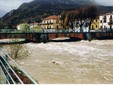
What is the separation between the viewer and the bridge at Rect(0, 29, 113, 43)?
200 ft

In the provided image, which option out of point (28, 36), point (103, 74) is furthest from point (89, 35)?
point (103, 74)

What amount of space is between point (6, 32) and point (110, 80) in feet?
149

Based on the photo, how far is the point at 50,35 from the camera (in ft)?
215

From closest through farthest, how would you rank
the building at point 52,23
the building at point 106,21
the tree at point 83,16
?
the tree at point 83,16 < the building at point 106,21 < the building at point 52,23

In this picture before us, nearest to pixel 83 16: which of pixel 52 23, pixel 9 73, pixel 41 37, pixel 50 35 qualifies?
pixel 50 35

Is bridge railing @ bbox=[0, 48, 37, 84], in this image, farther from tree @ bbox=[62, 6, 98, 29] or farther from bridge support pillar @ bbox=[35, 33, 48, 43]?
tree @ bbox=[62, 6, 98, 29]

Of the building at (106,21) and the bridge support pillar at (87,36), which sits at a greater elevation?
the building at (106,21)

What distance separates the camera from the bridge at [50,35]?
61.0 metres

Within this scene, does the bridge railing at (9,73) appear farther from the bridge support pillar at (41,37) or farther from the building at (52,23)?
the building at (52,23)

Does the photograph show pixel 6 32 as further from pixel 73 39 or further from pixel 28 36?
pixel 73 39

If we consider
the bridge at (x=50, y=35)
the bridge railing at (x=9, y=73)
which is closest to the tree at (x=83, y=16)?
the bridge at (x=50, y=35)

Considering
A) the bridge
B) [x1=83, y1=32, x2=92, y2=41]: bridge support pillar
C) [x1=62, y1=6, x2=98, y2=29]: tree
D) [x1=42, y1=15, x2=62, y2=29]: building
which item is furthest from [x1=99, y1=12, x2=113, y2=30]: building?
[x1=42, y1=15, x2=62, y2=29]: building

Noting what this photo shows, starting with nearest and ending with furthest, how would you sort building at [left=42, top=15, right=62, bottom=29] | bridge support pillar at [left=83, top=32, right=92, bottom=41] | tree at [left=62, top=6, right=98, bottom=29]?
bridge support pillar at [left=83, top=32, right=92, bottom=41], tree at [left=62, top=6, right=98, bottom=29], building at [left=42, top=15, right=62, bottom=29]

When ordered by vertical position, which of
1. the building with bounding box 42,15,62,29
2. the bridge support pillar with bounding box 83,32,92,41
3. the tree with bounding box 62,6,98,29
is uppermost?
the tree with bounding box 62,6,98,29
